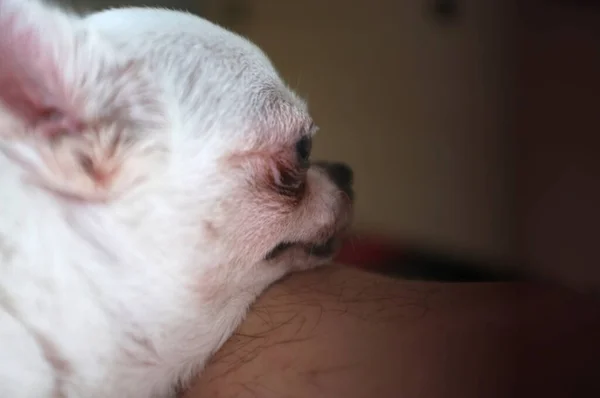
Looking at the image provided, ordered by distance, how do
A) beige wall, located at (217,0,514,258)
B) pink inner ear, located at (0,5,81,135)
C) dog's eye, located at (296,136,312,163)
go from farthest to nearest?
beige wall, located at (217,0,514,258) < dog's eye, located at (296,136,312,163) < pink inner ear, located at (0,5,81,135)

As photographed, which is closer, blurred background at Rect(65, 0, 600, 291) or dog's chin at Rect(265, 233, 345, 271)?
dog's chin at Rect(265, 233, 345, 271)

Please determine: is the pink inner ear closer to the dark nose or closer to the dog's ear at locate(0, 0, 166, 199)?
the dog's ear at locate(0, 0, 166, 199)

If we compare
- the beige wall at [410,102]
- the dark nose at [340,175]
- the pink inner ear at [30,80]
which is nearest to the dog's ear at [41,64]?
the pink inner ear at [30,80]

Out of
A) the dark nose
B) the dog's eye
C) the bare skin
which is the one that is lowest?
the bare skin

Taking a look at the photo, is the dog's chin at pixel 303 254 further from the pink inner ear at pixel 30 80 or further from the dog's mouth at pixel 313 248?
the pink inner ear at pixel 30 80

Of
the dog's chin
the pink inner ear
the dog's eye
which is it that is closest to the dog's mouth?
the dog's chin

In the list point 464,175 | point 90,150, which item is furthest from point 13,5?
point 464,175

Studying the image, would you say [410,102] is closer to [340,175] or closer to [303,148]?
[340,175]
